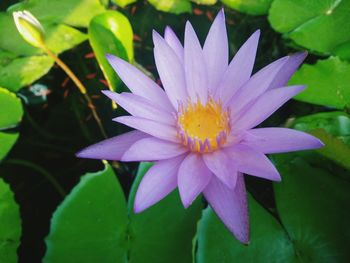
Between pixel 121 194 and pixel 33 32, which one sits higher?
pixel 33 32

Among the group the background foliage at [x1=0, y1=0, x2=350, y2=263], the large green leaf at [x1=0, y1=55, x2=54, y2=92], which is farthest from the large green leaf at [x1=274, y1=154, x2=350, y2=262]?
the large green leaf at [x1=0, y1=55, x2=54, y2=92]

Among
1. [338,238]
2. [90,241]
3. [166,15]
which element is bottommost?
[338,238]

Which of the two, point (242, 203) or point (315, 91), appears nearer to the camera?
point (242, 203)

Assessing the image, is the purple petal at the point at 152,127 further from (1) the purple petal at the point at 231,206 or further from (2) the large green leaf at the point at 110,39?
(2) the large green leaf at the point at 110,39

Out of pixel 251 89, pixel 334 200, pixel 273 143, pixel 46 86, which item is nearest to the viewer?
pixel 273 143

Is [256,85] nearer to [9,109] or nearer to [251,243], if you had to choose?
[251,243]

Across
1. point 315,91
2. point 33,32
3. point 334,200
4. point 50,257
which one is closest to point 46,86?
point 33,32

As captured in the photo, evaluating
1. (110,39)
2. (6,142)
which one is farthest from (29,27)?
(6,142)

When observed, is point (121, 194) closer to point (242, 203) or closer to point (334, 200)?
point (242, 203)

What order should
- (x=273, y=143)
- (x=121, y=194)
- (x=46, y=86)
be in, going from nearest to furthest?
(x=273, y=143), (x=121, y=194), (x=46, y=86)
